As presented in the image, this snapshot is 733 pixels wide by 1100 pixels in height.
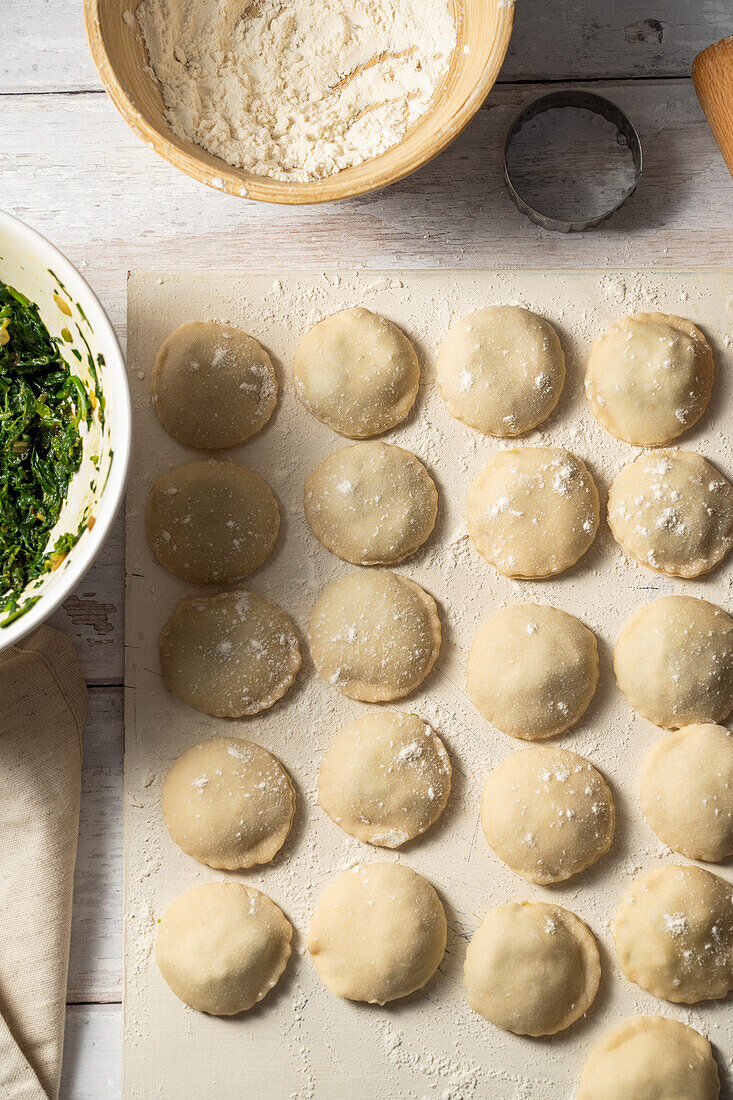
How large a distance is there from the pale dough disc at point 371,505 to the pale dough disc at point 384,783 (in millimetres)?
210

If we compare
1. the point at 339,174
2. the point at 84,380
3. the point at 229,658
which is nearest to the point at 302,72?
the point at 339,174

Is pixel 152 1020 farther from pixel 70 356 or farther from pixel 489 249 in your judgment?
pixel 489 249

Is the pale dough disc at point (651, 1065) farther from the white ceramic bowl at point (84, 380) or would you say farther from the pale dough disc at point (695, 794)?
the white ceramic bowl at point (84, 380)

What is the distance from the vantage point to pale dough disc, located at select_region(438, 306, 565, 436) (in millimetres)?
1063

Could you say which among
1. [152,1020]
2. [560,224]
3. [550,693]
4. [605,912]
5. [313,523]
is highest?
[560,224]

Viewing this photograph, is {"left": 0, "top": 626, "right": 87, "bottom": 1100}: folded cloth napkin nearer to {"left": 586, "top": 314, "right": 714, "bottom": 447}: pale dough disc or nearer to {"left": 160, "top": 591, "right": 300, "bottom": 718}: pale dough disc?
{"left": 160, "top": 591, "right": 300, "bottom": 718}: pale dough disc

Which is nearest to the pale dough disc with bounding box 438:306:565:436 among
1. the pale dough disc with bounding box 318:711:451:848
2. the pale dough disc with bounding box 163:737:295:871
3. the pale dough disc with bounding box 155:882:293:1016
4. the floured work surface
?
the floured work surface

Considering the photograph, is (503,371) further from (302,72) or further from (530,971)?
(530,971)

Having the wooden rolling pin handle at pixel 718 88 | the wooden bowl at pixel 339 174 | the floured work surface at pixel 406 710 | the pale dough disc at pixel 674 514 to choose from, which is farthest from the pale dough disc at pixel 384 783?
the wooden rolling pin handle at pixel 718 88

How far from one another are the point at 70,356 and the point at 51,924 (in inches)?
26.1

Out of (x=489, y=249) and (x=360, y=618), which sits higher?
(x=489, y=249)

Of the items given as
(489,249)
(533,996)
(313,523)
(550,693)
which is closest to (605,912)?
(533,996)

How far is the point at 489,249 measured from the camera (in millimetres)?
1122

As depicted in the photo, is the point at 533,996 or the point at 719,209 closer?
the point at 533,996
